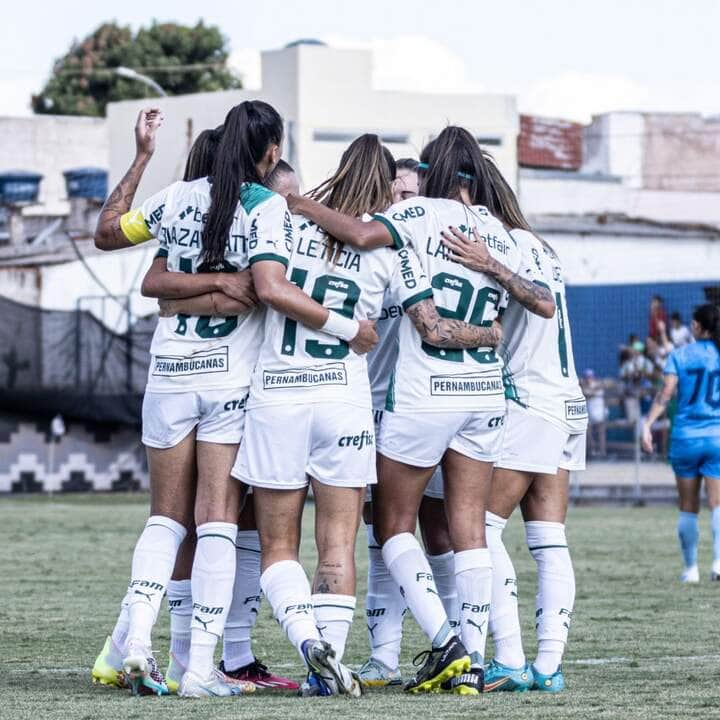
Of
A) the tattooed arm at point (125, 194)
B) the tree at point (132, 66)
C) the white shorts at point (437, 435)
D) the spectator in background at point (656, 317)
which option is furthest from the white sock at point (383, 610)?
the tree at point (132, 66)

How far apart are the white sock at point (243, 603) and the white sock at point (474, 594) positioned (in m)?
0.91

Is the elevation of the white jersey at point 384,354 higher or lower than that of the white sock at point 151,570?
higher

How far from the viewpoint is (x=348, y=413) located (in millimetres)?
6609

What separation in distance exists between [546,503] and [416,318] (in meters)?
1.06

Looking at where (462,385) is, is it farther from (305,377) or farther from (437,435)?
(305,377)

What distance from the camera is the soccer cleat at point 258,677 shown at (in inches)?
277

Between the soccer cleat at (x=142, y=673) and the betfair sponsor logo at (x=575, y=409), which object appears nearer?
the soccer cleat at (x=142, y=673)

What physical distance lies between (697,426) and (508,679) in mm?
6423

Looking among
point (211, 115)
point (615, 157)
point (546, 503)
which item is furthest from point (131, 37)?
point (546, 503)

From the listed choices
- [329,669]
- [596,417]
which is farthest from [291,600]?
[596,417]

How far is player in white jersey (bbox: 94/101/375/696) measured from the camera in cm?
665

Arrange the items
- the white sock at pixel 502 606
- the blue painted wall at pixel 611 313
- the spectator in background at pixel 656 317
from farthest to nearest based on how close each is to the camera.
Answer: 1. the blue painted wall at pixel 611 313
2. the spectator in background at pixel 656 317
3. the white sock at pixel 502 606

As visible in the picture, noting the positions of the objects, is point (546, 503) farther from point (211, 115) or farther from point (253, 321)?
point (211, 115)

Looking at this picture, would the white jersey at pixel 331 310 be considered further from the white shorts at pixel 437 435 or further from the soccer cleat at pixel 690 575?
the soccer cleat at pixel 690 575
